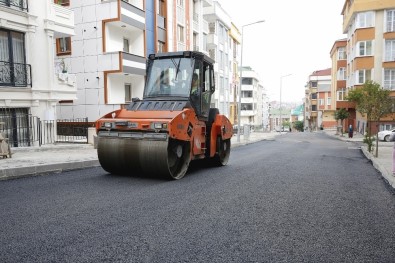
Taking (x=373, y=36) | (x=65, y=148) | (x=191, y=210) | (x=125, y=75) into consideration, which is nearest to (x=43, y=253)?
(x=191, y=210)

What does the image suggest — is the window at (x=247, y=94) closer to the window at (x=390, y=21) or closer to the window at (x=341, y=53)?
the window at (x=341, y=53)

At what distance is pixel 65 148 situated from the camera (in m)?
14.9

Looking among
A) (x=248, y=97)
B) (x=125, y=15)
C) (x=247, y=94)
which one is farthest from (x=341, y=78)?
(x=125, y=15)

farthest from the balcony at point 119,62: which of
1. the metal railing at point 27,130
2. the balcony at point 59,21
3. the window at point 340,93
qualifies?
the window at point 340,93

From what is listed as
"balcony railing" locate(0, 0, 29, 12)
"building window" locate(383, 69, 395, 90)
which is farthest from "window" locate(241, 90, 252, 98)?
"balcony railing" locate(0, 0, 29, 12)

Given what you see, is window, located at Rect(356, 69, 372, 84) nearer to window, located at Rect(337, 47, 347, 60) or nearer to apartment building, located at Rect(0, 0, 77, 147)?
window, located at Rect(337, 47, 347, 60)

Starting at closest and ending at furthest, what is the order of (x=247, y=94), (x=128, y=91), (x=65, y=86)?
(x=65, y=86), (x=128, y=91), (x=247, y=94)

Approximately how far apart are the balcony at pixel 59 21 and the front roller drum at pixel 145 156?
34.0 feet

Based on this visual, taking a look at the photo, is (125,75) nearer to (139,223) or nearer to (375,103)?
(375,103)

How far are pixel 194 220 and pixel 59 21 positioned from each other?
15.1m

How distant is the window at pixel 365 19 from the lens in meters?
35.7

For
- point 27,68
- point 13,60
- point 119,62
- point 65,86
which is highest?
point 119,62

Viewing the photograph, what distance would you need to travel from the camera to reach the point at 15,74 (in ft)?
47.6

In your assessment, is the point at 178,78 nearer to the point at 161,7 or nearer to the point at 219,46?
the point at 161,7
